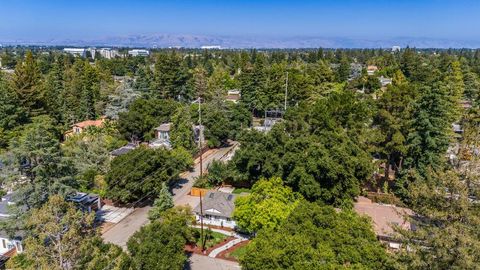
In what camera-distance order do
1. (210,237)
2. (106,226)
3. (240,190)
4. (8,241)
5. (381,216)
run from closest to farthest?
(8,241)
(210,237)
(381,216)
(106,226)
(240,190)

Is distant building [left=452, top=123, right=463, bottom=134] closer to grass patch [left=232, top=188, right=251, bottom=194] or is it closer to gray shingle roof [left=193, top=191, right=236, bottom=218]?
grass patch [left=232, top=188, right=251, bottom=194]

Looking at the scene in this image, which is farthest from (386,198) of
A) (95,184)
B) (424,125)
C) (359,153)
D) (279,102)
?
(279,102)

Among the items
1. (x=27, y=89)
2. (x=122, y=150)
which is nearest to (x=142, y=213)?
(x=122, y=150)

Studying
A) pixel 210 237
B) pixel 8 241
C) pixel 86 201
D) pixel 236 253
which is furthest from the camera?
pixel 86 201

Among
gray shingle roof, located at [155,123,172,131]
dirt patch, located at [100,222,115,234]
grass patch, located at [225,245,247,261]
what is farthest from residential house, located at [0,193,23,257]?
gray shingle roof, located at [155,123,172,131]

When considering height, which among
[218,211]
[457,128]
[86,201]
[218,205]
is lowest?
[218,211]

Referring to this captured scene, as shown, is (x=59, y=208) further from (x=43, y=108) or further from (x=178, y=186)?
(x=43, y=108)

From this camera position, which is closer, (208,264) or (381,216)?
(208,264)

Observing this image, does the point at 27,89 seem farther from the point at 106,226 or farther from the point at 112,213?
the point at 106,226
